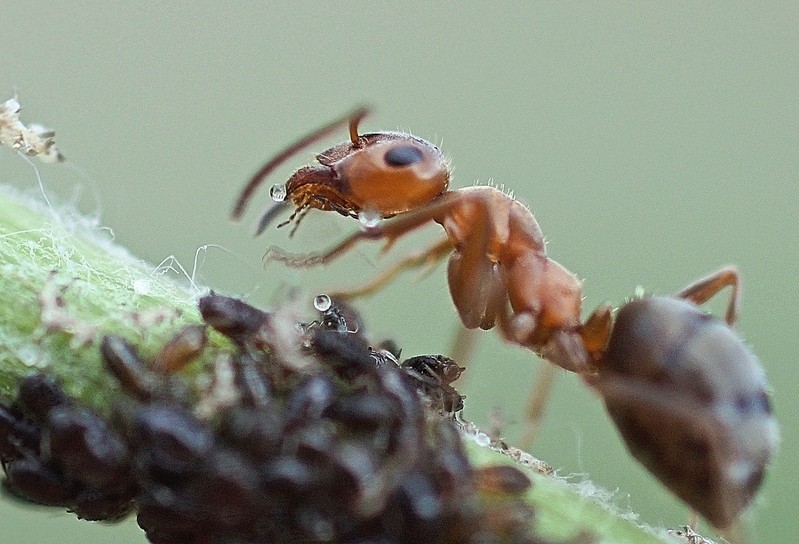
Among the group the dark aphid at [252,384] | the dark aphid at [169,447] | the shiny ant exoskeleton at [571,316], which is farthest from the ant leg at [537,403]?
the dark aphid at [169,447]

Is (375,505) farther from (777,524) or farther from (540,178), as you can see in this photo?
(540,178)

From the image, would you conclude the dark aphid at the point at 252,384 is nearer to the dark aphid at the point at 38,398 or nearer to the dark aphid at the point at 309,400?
the dark aphid at the point at 309,400

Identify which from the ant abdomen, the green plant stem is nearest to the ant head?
the ant abdomen

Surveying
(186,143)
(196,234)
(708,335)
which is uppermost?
Answer: (186,143)

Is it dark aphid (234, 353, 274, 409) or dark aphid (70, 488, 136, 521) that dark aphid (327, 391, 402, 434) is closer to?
dark aphid (234, 353, 274, 409)

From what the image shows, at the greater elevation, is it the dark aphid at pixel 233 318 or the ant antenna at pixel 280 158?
the ant antenna at pixel 280 158

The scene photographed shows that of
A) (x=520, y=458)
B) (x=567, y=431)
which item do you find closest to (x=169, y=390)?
(x=520, y=458)
